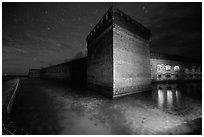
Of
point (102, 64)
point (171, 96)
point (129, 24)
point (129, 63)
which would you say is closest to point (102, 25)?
point (129, 24)

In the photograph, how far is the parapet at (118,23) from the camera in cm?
632

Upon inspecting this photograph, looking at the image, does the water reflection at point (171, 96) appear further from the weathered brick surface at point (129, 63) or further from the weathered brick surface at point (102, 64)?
the weathered brick surface at point (102, 64)

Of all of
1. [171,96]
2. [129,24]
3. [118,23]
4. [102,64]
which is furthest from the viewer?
[102,64]

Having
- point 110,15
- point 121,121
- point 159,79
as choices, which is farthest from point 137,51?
point 159,79

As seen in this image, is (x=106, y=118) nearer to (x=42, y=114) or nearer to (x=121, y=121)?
(x=121, y=121)

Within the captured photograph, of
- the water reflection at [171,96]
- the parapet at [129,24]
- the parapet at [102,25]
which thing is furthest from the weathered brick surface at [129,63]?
the water reflection at [171,96]

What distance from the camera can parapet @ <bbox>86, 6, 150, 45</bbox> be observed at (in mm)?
6316

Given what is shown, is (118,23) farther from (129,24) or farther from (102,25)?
(102,25)

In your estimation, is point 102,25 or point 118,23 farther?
point 102,25

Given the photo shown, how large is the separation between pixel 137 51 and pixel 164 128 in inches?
240

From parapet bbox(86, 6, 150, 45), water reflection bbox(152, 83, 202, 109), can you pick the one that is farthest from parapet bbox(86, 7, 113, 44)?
water reflection bbox(152, 83, 202, 109)

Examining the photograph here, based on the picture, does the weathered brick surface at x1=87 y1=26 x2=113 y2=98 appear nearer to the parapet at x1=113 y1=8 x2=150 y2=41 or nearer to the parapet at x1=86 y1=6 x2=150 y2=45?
the parapet at x1=86 y1=6 x2=150 y2=45

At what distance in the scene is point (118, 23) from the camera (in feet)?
21.5

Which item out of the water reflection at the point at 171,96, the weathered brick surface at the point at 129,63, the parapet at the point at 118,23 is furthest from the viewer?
the weathered brick surface at the point at 129,63
